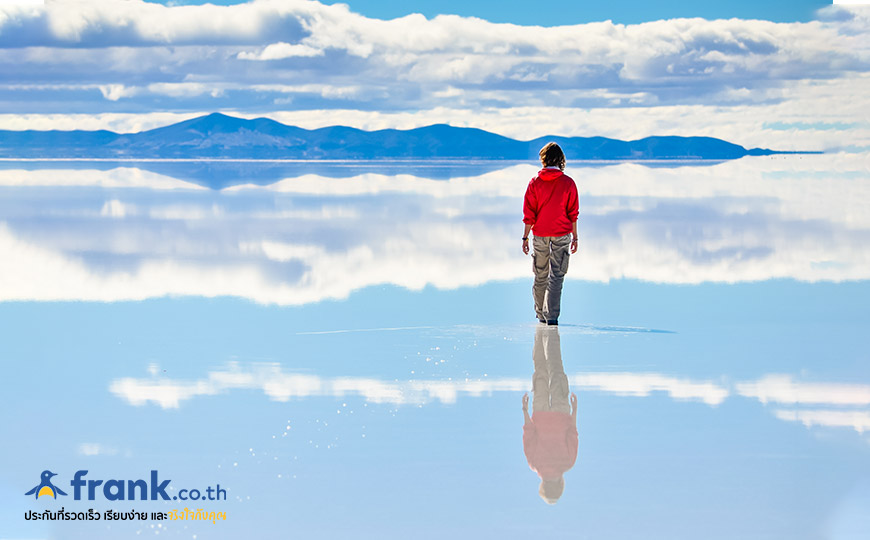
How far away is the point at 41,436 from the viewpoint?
20.5 feet

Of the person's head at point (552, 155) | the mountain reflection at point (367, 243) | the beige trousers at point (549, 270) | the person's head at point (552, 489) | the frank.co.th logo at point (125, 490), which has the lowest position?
the person's head at point (552, 489)

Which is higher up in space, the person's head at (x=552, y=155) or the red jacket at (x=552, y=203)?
the person's head at (x=552, y=155)

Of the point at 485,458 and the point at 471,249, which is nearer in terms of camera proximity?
the point at 485,458

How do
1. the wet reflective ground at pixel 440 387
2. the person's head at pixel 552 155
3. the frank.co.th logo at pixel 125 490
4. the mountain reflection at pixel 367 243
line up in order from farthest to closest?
the mountain reflection at pixel 367 243 → the person's head at pixel 552 155 → the frank.co.th logo at pixel 125 490 → the wet reflective ground at pixel 440 387

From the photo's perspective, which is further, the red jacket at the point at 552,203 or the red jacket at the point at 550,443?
the red jacket at the point at 552,203

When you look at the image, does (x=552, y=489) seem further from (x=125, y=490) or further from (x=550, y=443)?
(x=125, y=490)

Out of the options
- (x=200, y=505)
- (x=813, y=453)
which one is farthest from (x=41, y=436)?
(x=813, y=453)

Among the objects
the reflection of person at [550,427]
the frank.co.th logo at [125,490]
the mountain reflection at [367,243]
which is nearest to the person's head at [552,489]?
the reflection of person at [550,427]

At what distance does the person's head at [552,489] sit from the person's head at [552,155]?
4520mm

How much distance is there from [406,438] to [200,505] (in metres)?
1.30

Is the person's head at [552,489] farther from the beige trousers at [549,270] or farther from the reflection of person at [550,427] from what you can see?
the beige trousers at [549,270]

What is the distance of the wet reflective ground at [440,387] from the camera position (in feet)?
16.8

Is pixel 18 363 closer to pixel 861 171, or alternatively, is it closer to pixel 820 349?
pixel 820 349

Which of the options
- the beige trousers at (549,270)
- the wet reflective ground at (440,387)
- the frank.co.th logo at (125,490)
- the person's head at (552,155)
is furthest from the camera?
the beige trousers at (549,270)
